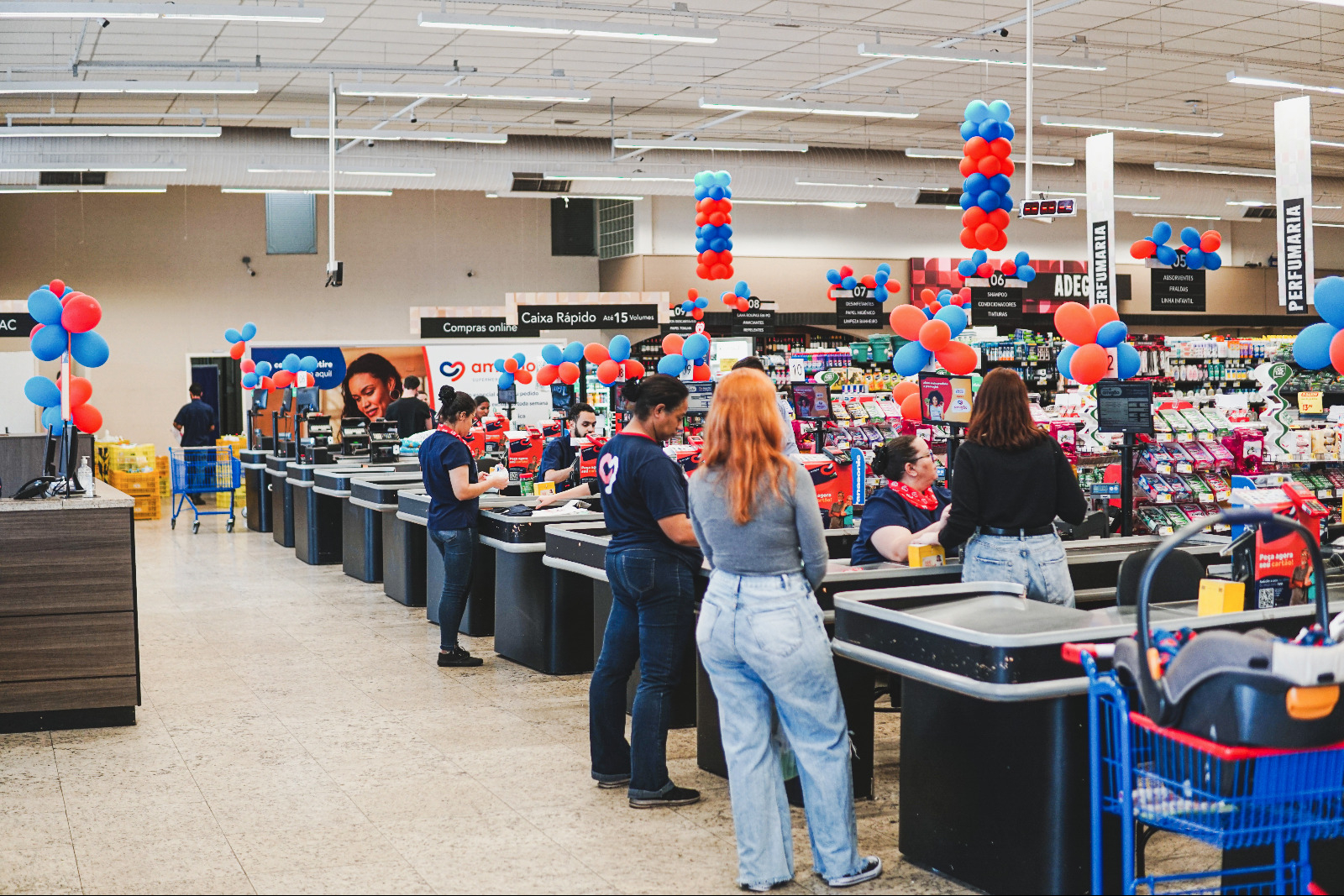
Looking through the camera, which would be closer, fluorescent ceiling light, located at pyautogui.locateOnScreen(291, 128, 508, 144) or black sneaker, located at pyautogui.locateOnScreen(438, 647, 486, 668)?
black sneaker, located at pyautogui.locateOnScreen(438, 647, 486, 668)

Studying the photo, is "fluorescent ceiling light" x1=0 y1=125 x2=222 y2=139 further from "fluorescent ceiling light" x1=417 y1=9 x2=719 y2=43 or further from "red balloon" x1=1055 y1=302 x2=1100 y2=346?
"red balloon" x1=1055 y1=302 x2=1100 y2=346

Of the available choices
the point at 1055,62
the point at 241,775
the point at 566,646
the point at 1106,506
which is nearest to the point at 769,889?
the point at 241,775

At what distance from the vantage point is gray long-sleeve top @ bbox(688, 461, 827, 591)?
3574mm

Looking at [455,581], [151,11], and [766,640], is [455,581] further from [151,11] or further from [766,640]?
[151,11]

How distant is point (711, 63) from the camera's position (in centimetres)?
1345

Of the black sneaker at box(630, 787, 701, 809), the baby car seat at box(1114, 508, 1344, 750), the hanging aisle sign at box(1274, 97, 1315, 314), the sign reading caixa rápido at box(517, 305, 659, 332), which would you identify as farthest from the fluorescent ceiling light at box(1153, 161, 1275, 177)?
the baby car seat at box(1114, 508, 1344, 750)

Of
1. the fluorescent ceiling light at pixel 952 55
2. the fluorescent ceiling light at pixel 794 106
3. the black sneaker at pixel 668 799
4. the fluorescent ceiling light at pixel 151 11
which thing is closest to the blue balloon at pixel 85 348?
the fluorescent ceiling light at pixel 151 11

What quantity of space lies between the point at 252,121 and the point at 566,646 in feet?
37.9

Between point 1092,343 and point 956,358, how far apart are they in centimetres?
79

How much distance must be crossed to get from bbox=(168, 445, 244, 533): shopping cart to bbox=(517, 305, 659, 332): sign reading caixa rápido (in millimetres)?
3777

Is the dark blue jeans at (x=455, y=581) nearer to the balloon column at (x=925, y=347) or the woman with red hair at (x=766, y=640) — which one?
the balloon column at (x=925, y=347)

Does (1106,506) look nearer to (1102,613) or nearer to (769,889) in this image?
(1102,613)

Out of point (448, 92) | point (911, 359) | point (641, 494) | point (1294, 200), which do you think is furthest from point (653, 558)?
point (448, 92)

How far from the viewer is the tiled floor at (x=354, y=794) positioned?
12.8 feet
